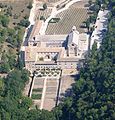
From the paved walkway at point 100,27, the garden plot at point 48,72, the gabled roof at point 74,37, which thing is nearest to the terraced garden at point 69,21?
the paved walkway at point 100,27

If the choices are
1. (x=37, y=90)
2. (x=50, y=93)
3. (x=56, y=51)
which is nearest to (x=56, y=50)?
(x=56, y=51)

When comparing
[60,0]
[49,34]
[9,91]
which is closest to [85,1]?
[60,0]

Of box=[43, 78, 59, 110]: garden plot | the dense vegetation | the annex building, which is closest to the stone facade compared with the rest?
the annex building

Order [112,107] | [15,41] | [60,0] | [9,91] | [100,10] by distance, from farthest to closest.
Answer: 1. [60,0]
2. [100,10]
3. [15,41]
4. [9,91]
5. [112,107]

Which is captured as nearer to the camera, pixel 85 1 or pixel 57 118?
pixel 57 118

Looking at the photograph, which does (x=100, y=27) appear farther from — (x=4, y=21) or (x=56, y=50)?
(x=4, y=21)

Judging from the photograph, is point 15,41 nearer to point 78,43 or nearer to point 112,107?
point 78,43

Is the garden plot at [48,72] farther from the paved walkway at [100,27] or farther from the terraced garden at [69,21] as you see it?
the terraced garden at [69,21]
